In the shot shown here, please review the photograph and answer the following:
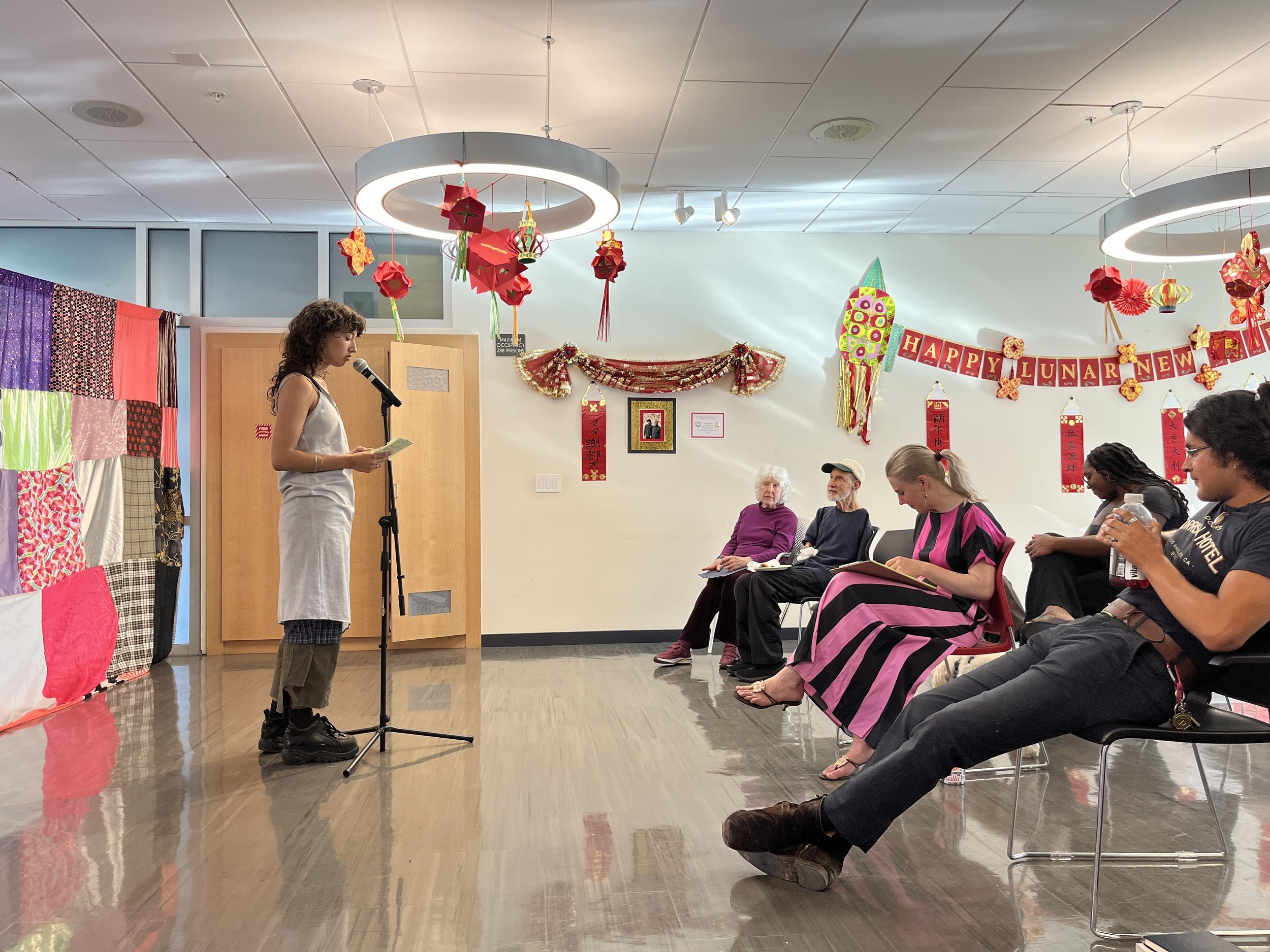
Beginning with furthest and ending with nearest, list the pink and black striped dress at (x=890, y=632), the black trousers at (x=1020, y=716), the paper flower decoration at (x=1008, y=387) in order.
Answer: the paper flower decoration at (x=1008, y=387) → the pink and black striped dress at (x=890, y=632) → the black trousers at (x=1020, y=716)

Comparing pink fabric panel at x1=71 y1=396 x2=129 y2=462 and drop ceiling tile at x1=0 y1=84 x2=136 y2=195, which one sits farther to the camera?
pink fabric panel at x1=71 y1=396 x2=129 y2=462

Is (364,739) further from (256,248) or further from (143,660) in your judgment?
(256,248)

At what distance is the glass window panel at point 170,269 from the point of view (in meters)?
5.87

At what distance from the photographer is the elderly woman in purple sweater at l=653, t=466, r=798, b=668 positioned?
5.26 metres

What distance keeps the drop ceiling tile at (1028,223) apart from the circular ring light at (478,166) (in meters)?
3.15

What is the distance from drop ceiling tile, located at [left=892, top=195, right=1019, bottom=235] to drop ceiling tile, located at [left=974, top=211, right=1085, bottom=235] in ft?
0.28

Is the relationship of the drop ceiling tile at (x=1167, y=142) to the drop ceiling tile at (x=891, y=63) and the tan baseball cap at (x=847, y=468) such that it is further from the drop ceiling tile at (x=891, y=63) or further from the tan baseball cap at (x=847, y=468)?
the tan baseball cap at (x=847, y=468)

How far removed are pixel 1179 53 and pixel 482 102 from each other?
2.90 metres

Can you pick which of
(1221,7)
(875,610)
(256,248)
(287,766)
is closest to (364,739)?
(287,766)

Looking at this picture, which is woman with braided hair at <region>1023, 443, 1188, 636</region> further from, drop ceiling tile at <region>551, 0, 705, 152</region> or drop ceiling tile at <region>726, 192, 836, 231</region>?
drop ceiling tile at <region>726, 192, 836, 231</region>

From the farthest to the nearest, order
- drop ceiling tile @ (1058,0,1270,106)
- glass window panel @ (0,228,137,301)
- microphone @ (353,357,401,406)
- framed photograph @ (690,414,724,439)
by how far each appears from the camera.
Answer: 1. framed photograph @ (690,414,724,439)
2. glass window panel @ (0,228,137,301)
3. drop ceiling tile @ (1058,0,1270,106)
4. microphone @ (353,357,401,406)

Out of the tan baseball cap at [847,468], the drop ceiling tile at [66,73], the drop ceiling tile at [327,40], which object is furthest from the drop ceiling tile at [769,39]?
the drop ceiling tile at [66,73]

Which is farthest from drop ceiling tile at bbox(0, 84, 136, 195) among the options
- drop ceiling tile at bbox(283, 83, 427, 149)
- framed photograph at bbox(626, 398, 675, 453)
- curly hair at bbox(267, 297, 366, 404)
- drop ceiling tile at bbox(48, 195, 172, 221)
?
framed photograph at bbox(626, 398, 675, 453)

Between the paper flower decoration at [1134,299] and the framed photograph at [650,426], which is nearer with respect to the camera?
the paper flower decoration at [1134,299]
